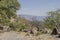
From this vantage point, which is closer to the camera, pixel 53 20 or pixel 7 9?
pixel 7 9

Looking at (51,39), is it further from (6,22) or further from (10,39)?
(6,22)

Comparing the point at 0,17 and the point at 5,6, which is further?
the point at 5,6

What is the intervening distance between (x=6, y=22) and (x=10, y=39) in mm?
18037

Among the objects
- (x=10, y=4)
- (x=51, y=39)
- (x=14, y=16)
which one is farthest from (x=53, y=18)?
(x=51, y=39)

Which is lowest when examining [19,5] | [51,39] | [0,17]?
[51,39]

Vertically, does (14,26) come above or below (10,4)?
below

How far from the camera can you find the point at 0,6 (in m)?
32.1

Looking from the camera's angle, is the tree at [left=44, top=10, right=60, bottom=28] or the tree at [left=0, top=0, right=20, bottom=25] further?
the tree at [left=44, top=10, right=60, bottom=28]

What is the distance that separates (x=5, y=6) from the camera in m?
32.9

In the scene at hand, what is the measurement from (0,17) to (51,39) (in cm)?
1643

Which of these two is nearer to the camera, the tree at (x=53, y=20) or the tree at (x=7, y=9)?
the tree at (x=7, y=9)

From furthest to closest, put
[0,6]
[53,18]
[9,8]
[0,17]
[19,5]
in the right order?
1. [53,18]
2. [19,5]
3. [9,8]
4. [0,6]
5. [0,17]

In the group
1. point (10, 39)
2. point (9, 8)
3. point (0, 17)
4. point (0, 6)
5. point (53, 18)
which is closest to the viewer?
point (10, 39)

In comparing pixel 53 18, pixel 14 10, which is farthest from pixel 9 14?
pixel 53 18
